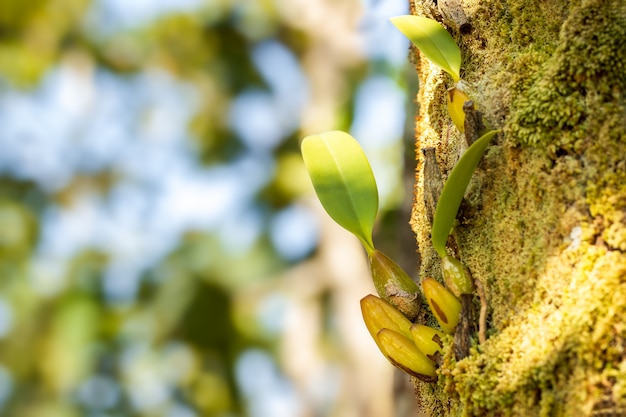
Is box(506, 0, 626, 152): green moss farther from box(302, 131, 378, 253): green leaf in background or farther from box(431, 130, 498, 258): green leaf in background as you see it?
box(302, 131, 378, 253): green leaf in background

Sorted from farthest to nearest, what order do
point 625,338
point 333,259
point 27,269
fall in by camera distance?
1. point 27,269
2. point 333,259
3. point 625,338

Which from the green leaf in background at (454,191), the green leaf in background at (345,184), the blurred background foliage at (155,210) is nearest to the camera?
the green leaf in background at (454,191)

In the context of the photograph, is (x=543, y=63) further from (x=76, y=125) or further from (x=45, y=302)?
(x=76, y=125)

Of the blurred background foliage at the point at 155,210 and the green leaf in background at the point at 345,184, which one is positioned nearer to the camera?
the green leaf in background at the point at 345,184

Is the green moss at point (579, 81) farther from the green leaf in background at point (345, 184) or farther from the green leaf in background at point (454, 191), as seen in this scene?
the green leaf in background at point (345, 184)

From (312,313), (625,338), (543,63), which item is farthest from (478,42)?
(312,313)

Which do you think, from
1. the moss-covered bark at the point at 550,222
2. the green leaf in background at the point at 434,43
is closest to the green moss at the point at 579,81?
the moss-covered bark at the point at 550,222

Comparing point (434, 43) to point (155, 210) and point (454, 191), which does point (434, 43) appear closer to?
point (454, 191)
